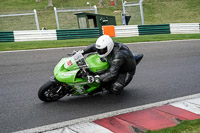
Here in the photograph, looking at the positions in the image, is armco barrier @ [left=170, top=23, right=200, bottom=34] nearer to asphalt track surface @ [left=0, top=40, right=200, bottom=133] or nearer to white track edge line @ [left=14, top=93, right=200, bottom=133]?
asphalt track surface @ [left=0, top=40, right=200, bottom=133]

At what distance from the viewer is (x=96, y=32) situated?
17844 mm

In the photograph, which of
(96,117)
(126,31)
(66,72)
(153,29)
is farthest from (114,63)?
(153,29)

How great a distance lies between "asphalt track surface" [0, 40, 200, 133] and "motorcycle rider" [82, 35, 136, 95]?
1.46 feet

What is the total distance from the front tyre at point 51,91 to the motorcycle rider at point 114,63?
2.46ft

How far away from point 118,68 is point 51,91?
150 cm

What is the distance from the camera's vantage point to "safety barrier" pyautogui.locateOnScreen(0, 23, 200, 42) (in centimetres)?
1612

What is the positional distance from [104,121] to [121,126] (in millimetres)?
358

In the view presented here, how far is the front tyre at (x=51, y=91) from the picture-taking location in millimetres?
5758

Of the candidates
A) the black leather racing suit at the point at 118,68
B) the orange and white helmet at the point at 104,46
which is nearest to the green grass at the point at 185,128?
the black leather racing suit at the point at 118,68

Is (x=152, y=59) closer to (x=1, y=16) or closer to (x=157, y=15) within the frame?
(x=1, y=16)

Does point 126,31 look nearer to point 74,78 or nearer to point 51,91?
point 51,91

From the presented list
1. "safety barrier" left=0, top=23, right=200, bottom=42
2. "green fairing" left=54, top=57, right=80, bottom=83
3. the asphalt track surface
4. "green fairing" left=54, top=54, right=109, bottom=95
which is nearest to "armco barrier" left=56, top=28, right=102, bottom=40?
"safety barrier" left=0, top=23, right=200, bottom=42

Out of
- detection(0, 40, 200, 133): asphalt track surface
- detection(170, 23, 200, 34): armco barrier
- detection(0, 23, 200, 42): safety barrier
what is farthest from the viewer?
detection(170, 23, 200, 34): armco barrier

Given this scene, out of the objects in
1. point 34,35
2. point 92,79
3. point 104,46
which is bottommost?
point 92,79
